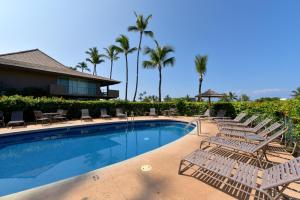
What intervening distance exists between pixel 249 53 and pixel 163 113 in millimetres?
16215

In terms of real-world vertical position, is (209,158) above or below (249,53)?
below

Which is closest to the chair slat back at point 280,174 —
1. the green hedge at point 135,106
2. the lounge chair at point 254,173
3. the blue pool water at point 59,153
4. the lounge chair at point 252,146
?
the lounge chair at point 254,173

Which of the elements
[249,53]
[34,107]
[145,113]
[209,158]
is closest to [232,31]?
[249,53]

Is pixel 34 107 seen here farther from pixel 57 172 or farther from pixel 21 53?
pixel 21 53

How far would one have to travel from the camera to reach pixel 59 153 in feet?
22.9

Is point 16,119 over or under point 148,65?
under

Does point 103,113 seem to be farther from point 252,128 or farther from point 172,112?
point 252,128

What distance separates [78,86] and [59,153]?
49.5ft

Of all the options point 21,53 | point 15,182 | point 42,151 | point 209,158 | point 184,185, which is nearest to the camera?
point 184,185

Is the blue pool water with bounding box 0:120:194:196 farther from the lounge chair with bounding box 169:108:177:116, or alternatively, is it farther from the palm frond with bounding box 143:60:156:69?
the palm frond with bounding box 143:60:156:69

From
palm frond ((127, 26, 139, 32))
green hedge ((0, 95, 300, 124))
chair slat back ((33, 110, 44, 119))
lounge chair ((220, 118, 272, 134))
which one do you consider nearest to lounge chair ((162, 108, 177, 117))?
green hedge ((0, 95, 300, 124))

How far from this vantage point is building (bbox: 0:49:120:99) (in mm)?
14964

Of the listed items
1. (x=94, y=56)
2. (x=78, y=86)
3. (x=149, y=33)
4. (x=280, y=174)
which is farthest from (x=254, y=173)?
(x=94, y=56)

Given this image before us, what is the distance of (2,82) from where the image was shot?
14727 mm
